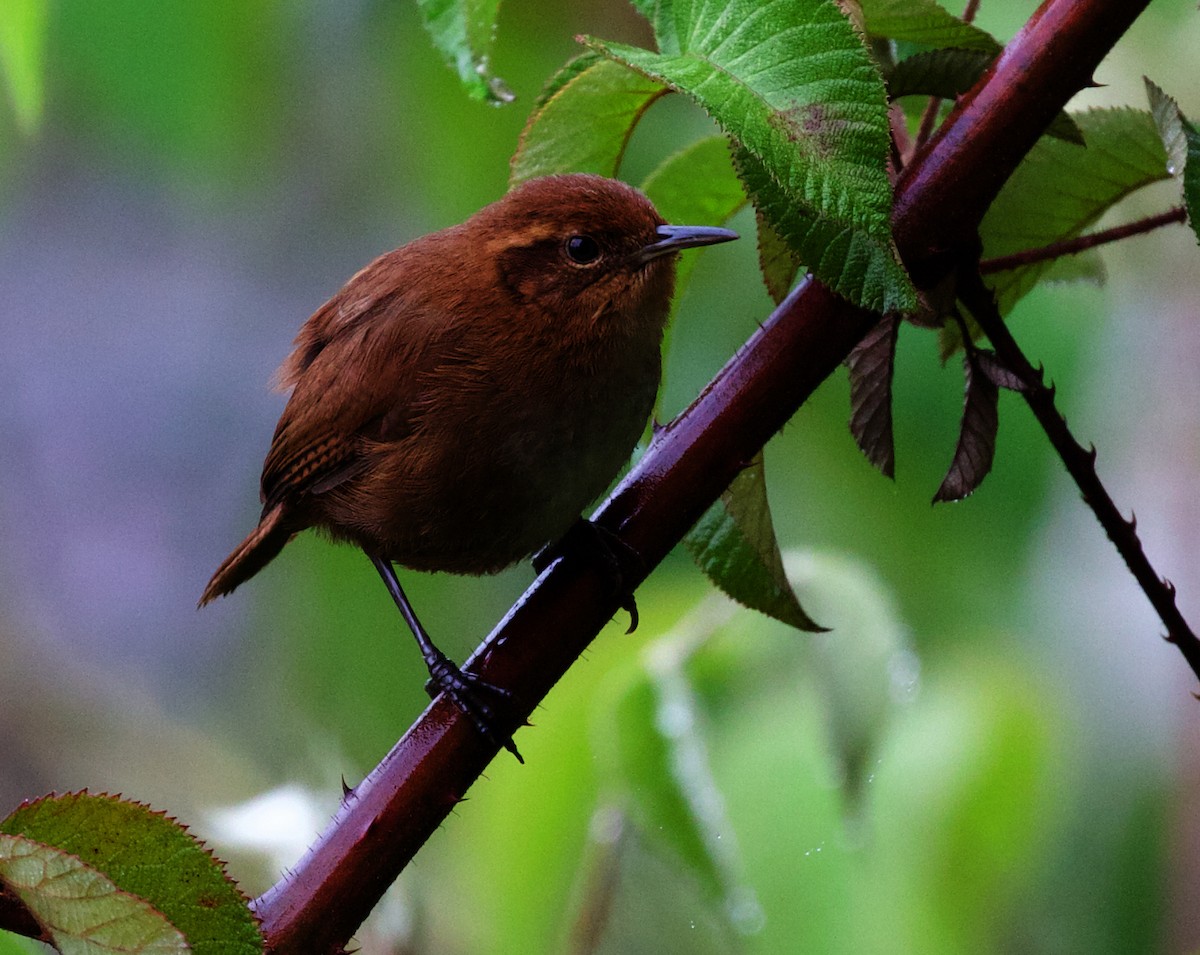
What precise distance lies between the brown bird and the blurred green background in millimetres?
263

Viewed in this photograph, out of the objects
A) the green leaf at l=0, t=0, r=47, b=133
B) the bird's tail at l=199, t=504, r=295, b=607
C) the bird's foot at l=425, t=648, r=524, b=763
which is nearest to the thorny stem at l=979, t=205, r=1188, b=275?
the bird's foot at l=425, t=648, r=524, b=763

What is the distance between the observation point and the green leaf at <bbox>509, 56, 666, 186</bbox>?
4.10 ft

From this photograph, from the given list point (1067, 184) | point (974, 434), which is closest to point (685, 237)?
point (1067, 184)

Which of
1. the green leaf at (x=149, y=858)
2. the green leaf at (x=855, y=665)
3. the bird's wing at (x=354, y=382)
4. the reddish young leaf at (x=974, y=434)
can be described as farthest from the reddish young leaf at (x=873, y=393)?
the bird's wing at (x=354, y=382)

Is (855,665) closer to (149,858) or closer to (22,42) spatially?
(149,858)

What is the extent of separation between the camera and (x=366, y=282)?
2033 millimetres

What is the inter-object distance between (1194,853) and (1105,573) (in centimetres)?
52

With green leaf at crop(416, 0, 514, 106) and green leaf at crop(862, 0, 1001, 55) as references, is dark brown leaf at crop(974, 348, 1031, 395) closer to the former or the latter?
green leaf at crop(862, 0, 1001, 55)

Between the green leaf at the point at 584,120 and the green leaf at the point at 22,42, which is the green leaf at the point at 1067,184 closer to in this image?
the green leaf at the point at 584,120

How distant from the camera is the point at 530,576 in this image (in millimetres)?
2777

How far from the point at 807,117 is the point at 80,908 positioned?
694 millimetres

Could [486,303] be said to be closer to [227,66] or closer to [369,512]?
[369,512]

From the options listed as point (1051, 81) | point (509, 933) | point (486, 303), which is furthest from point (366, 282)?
point (1051, 81)

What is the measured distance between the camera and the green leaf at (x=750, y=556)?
4.30 feet
